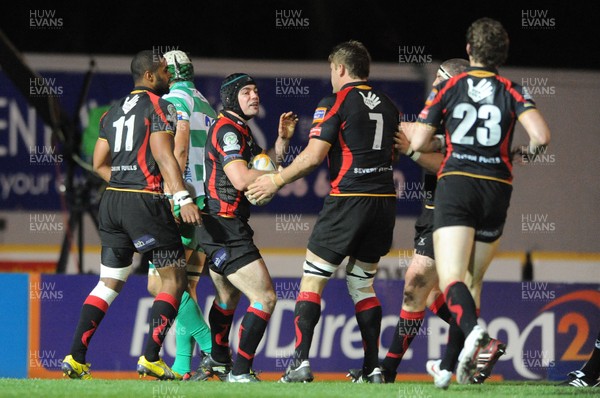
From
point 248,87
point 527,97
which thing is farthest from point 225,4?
point 527,97

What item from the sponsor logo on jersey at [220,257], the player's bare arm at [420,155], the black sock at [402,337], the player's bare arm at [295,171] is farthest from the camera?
the black sock at [402,337]

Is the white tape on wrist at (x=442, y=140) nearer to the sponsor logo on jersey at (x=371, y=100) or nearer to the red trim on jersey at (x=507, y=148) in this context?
the red trim on jersey at (x=507, y=148)

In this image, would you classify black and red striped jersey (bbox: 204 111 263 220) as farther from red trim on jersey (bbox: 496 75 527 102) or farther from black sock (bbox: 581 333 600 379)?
black sock (bbox: 581 333 600 379)

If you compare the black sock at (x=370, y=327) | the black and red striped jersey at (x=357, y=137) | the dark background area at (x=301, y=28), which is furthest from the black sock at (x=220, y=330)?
the dark background area at (x=301, y=28)

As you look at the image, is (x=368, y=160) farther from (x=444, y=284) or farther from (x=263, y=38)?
(x=263, y=38)

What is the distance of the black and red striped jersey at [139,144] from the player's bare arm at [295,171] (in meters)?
0.71

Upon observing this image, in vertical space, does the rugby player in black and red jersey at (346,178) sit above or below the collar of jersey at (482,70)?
below

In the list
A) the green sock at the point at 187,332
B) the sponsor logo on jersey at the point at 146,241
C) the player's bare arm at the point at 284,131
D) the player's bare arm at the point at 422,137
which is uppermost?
the player's bare arm at the point at 284,131

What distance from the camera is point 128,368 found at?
10.4 meters

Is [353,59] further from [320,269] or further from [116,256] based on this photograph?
[116,256]

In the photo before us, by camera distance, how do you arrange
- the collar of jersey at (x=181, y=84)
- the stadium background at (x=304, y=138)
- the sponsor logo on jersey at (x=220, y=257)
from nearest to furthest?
the sponsor logo on jersey at (x=220, y=257) → the collar of jersey at (x=181, y=84) → the stadium background at (x=304, y=138)

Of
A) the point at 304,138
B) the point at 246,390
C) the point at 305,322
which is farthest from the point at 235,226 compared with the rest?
the point at 304,138

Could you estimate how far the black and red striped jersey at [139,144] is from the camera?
7746mm

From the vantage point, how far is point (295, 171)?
7.46 metres
